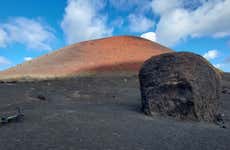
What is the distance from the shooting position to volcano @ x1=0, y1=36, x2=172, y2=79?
62.8ft

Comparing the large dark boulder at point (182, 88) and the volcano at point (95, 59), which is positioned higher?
the volcano at point (95, 59)

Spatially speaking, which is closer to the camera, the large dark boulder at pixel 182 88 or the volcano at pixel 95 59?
the large dark boulder at pixel 182 88

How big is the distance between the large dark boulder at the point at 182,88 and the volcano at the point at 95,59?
12.9m

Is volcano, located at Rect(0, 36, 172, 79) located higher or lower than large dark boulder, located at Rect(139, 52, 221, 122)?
higher

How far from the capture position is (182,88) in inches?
222

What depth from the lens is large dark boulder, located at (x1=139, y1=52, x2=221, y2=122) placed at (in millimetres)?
5492

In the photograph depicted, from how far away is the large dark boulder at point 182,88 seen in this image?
18.0 ft

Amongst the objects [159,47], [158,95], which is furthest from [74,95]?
[159,47]

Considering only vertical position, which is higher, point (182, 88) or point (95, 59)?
point (95, 59)

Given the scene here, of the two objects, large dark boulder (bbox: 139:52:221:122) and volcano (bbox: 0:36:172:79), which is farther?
volcano (bbox: 0:36:172:79)

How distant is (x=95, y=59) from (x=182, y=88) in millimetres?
16523

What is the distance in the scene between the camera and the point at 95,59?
21.6 m

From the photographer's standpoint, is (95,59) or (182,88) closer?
(182,88)

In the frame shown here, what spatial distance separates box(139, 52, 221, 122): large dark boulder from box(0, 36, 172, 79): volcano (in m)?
12.9
